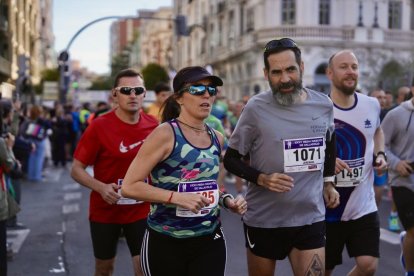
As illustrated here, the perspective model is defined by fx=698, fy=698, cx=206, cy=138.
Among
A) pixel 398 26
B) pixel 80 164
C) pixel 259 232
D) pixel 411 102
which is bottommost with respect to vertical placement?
pixel 259 232

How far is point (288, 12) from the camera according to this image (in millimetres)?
41250

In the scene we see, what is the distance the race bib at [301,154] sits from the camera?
170 inches

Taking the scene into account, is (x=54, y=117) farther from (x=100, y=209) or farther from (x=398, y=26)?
(x=398, y=26)

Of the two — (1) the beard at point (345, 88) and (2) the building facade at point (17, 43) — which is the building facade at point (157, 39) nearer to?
(2) the building facade at point (17, 43)

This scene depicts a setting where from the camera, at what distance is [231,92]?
51438 millimetres

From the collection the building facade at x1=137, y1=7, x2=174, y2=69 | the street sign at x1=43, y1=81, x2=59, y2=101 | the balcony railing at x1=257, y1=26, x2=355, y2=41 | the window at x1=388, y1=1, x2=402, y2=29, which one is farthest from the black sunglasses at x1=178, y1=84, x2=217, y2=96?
the building facade at x1=137, y1=7, x2=174, y2=69

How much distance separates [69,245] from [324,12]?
34.7m

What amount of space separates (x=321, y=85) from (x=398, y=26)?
685cm

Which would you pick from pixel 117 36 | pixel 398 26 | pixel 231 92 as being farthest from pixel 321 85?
pixel 117 36

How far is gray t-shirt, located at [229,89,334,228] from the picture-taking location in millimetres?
4344

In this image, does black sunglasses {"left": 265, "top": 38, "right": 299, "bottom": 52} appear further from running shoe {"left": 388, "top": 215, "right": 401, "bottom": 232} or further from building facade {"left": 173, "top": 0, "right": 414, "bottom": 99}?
building facade {"left": 173, "top": 0, "right": 414, "bottom": 99}

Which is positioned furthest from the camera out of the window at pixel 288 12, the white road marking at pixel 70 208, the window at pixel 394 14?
the window at pixel 394 14

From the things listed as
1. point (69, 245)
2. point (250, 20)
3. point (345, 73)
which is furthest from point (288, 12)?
point (345, 73)

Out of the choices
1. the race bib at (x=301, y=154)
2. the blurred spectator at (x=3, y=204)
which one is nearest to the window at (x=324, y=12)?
the blurred spectator at (x=3, y=204)
